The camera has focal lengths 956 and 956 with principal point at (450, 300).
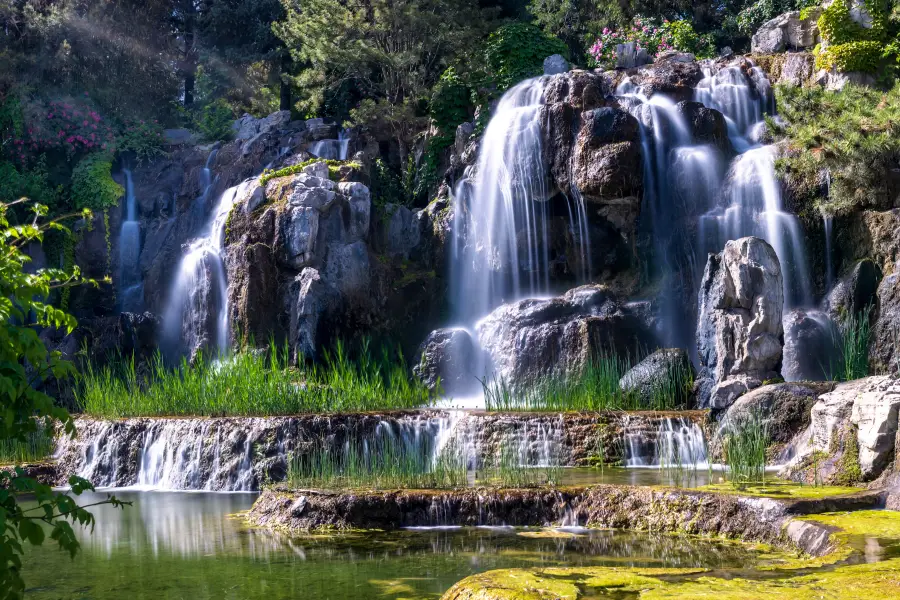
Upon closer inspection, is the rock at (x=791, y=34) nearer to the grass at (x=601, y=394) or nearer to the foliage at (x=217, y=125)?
the grass at (x=601, y=394)

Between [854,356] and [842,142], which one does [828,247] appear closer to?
[842,142]

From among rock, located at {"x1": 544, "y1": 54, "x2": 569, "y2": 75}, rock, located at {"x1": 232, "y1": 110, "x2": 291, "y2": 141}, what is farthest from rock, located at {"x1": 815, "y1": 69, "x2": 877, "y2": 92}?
rock, located at {"x1": 232, "y1": 110, "x2": 291, "y2": 141}

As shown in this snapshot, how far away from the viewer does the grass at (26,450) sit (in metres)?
13.6

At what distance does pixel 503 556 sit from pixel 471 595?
6.65 ft

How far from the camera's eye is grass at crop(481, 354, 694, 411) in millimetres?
12117

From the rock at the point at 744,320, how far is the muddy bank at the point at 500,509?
4.11m

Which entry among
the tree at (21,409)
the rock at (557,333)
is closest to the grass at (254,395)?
the rock at (557,333)

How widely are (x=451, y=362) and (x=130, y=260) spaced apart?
11.0m

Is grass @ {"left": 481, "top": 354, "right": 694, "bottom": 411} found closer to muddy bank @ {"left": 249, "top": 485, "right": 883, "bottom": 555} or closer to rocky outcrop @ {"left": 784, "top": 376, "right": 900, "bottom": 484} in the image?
rocky outcrop @ {"left": 784, "top": 376, "right": 900, "bottom": 484}

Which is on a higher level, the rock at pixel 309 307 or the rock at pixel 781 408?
the rock at pixel 309 307

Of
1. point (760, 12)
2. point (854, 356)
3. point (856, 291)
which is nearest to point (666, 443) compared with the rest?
point (854, 356)

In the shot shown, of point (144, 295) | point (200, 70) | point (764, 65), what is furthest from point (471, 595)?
point (200, 70)

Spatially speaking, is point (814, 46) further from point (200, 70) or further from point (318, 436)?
point (200, 70)

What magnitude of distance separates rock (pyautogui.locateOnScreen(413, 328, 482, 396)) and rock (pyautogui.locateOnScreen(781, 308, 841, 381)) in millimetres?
5499
